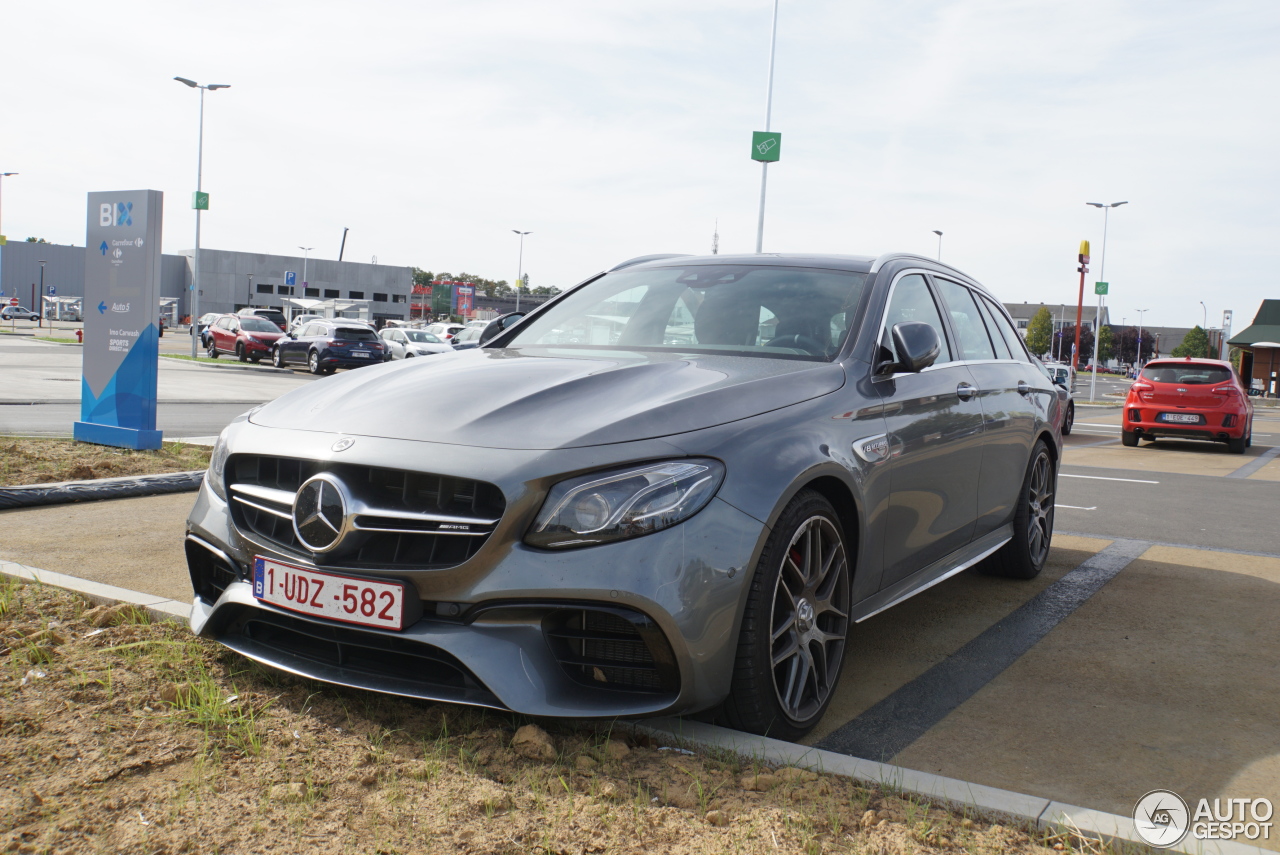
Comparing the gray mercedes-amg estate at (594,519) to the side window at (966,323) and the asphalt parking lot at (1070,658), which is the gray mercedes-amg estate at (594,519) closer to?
the asphalt parking lot at (1070,658)

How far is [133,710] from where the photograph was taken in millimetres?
3004

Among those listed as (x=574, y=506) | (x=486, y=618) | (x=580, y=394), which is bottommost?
(x=486, y=618)

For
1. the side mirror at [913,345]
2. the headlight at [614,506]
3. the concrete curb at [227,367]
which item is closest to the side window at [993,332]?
the side mirror at [913,345]

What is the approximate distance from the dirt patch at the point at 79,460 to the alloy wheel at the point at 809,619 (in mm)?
6009

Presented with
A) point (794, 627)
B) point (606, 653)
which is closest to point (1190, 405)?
point (794, 627)

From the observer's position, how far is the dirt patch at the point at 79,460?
739cm

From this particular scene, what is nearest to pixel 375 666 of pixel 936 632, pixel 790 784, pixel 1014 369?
pixel 790 784

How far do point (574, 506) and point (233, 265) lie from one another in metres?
98.2

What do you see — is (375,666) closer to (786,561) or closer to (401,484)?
(401,484)

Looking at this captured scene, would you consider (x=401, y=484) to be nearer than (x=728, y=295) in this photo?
Yes

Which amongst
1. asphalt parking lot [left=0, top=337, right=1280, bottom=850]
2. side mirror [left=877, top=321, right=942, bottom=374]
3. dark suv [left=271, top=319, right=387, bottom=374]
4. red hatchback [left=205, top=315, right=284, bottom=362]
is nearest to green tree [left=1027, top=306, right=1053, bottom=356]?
red hatchback [left=205, top=315, right=284, bottom=362]

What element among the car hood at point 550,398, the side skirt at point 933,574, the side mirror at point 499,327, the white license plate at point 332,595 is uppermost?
the side mirror at point 499,327

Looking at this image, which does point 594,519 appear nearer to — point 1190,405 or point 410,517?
point 410,517

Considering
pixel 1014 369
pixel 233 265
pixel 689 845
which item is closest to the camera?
pixel 689 845
